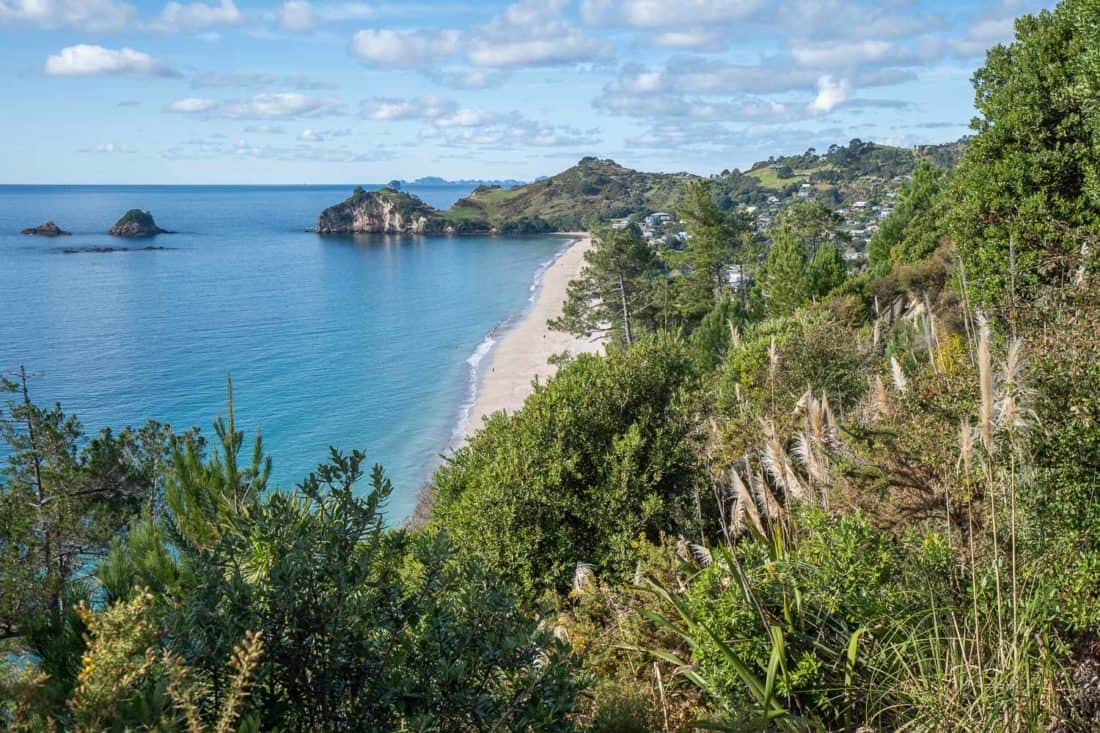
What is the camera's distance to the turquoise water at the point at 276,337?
125ft

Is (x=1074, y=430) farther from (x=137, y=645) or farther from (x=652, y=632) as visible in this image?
(x=137, y=645)

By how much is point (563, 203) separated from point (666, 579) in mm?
170265

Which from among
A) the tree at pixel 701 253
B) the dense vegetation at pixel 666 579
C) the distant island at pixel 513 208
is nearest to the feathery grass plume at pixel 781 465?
the dense vegetation at pixel 666 579

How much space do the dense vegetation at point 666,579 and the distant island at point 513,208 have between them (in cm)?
11105

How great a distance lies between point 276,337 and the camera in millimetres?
55625

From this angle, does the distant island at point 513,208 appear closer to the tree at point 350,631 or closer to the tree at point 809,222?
the tree at point 809,222

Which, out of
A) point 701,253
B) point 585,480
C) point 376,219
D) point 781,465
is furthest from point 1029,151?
point 376,219

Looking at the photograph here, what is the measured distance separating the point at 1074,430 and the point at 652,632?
3.31 metres

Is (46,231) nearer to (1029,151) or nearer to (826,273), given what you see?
(826,273)

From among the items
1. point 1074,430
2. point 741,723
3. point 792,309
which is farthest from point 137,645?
point 792,309

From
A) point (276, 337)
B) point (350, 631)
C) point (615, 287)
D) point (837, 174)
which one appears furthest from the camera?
point (837, 174)

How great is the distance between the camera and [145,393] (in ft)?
135

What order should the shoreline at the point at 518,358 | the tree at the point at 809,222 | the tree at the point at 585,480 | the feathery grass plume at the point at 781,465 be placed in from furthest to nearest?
1. the tree at the point at 809,222
2. the shoreline at the point at 518,358
3. the tree at the point at 585,480
4. the feathery grass plume at the point at 781,465

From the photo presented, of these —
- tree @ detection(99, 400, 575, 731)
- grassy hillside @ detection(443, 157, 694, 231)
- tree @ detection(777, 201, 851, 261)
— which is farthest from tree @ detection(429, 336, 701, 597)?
grassy hillside @ detection(443, 157, 694, 231)
